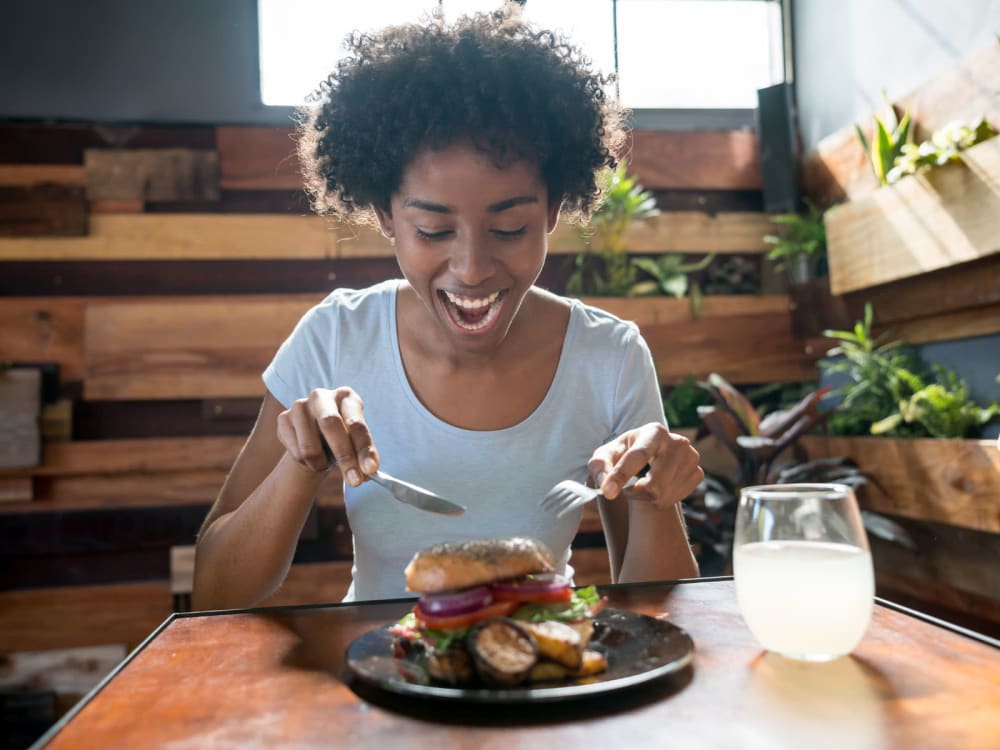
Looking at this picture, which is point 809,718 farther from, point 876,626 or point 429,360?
point 429,360

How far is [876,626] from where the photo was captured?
1.01 metres

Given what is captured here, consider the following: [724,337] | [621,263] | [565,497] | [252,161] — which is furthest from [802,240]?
[565,497]

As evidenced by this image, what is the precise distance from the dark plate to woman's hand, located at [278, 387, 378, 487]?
0.90ft

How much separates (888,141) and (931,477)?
1177 millimetres

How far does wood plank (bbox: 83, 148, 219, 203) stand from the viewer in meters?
3.65

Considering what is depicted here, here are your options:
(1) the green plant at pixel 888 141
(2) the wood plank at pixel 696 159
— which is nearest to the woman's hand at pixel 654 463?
(1) the green plant at pixel 888 141

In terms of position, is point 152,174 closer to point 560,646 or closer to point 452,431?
point 452,431

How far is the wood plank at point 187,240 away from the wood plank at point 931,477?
225cm

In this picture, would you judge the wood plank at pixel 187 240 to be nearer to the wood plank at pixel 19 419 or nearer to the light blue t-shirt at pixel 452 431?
the wood plank at pixel 19 419

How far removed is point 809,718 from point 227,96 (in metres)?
3.73

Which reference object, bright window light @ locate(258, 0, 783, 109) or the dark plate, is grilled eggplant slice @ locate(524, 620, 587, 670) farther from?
bright window light @ locate(258, 0, 783, 109)

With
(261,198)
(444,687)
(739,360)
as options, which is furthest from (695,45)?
(444,687)

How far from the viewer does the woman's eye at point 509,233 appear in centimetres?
152

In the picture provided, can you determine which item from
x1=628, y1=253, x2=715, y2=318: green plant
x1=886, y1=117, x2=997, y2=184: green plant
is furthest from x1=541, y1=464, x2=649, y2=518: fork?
x1=628, y1=253, x2=715, y2=318: green plant
